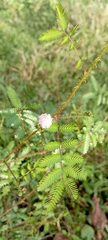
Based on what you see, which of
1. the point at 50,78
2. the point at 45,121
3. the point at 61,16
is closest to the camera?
the point at 61,16

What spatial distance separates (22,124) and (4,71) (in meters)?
1.45

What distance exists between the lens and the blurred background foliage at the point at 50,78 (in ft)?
7.38

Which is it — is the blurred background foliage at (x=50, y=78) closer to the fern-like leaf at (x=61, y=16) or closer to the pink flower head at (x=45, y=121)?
the pink flower head at (x=45, y=121)

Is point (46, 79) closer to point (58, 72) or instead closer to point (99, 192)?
point (58, 72)

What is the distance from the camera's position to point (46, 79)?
291 cm

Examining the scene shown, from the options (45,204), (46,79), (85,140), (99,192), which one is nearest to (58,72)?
(46,79)

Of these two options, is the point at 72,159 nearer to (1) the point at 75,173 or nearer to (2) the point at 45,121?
(1) the point at 75,173

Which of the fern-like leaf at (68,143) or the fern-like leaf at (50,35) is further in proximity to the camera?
the fern-like leaf at (68,143)


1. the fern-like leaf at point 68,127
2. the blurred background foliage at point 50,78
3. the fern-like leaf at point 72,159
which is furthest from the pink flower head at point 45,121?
the blurred background foliage at point 50,78

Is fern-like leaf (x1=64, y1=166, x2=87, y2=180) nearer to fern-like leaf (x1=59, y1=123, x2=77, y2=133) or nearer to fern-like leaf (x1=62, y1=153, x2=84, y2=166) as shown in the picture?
fern-like leaf (x1=62, y1=153, x2=84, y2=166)

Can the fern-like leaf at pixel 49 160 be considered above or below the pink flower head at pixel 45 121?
below

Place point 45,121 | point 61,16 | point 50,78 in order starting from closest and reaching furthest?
1. point 61,16
2. point 45,121
3. point 50,78

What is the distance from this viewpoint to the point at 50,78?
2914 mm

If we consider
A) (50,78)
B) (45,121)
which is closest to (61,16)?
(45,121)
